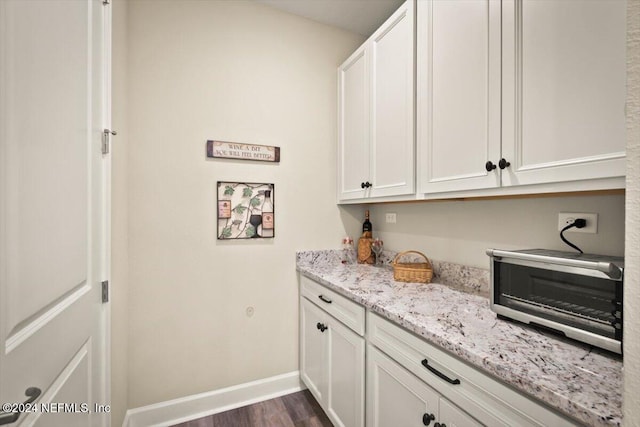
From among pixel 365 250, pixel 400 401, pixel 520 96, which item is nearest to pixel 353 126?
pixel 365 250

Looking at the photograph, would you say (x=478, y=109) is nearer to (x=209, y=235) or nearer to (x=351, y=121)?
(x=351, y=121)

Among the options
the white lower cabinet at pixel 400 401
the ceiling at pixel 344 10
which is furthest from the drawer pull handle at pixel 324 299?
the ceiling at pixel 344 10

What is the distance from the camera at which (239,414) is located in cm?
187

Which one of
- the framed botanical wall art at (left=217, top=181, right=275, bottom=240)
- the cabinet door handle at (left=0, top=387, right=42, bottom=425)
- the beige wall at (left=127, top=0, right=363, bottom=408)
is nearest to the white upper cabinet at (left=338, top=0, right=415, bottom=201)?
the beige wall at (left=127, top=0, right=363, bottom=408)

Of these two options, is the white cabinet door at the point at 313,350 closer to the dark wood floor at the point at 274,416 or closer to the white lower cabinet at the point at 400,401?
the dark wood floor at the point at 274,416

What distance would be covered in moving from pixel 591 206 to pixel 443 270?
0.77 m

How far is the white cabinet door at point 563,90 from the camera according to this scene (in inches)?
32.3

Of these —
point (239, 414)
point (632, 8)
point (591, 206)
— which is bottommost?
point (239, 414)

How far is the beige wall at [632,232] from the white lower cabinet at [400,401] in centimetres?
51

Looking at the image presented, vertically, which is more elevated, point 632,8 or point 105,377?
point 632,8

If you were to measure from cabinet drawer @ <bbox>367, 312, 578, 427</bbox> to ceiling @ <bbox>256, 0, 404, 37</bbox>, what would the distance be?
211cm

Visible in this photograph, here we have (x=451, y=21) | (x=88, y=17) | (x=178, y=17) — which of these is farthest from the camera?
(x=178, y=17)

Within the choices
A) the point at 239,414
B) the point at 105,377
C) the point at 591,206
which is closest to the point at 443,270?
the point at 591,206

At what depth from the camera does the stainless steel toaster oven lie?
0.78 metres
